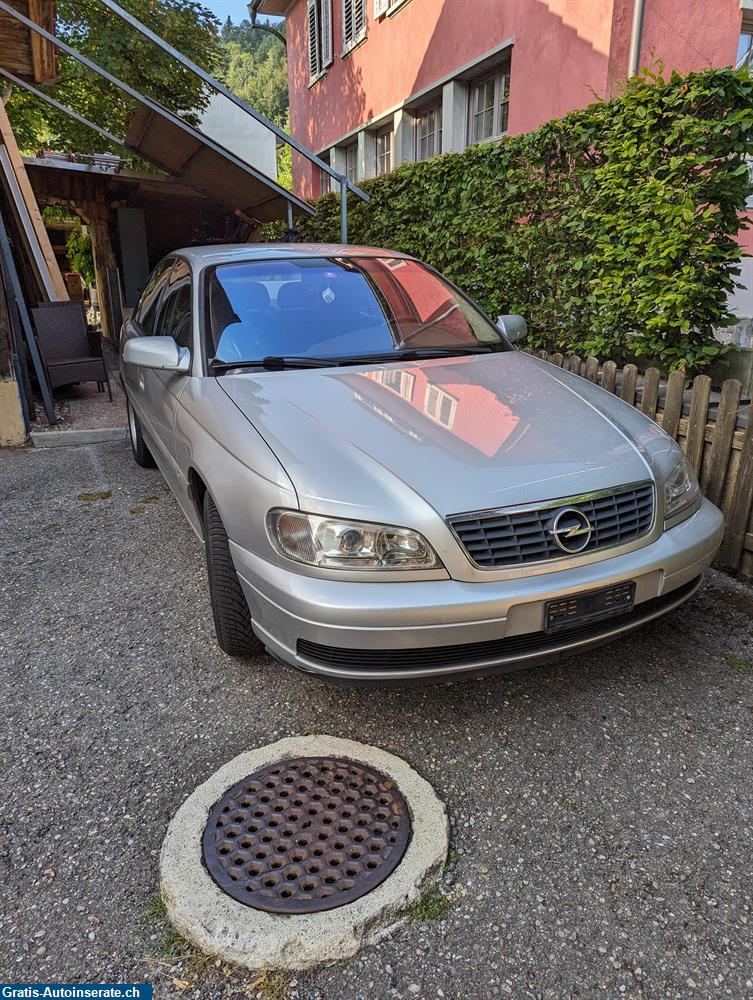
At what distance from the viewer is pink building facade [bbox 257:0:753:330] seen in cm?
729

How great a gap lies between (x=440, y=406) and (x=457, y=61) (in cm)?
1007

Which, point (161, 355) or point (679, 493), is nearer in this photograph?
point (679, 493)

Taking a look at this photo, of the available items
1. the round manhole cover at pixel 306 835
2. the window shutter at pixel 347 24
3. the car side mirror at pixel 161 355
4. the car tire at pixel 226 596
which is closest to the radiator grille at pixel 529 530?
the round manhole cover at pixel 306 835

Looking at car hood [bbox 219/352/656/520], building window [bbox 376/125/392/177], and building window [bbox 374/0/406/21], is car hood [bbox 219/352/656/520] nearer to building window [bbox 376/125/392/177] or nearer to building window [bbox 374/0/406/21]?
building window [bbox 374/0/406/21]

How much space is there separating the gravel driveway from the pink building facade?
5627 mm

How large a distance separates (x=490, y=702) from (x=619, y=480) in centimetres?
98

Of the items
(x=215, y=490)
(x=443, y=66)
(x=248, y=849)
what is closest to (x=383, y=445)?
(x=215, y=490)

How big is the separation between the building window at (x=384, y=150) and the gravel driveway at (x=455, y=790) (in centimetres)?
1280

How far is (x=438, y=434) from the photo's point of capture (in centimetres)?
244

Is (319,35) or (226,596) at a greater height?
(319,35)

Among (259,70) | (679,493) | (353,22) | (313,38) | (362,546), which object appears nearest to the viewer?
(362,546)

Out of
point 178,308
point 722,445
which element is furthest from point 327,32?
point 722,445

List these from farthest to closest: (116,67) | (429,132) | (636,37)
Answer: (116,67) < (429,132) < (636,37)

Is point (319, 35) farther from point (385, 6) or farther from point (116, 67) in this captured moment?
point (116, 67)
